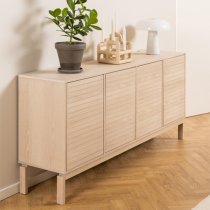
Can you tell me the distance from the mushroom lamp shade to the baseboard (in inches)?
53.8

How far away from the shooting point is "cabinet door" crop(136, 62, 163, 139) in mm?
4126

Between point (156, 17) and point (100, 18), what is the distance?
0.86 meters

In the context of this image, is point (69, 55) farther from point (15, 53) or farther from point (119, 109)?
point (119, 109)

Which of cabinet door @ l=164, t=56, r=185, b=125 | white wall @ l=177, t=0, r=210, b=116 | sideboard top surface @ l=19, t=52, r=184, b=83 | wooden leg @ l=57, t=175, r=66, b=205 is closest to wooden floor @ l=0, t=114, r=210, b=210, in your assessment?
wooden leg @ l=57, t=175, r=66, b=205

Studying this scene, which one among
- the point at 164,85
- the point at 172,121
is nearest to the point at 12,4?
the point at 164,85

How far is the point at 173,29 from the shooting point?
5.20 m

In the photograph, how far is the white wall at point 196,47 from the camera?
5.31 m

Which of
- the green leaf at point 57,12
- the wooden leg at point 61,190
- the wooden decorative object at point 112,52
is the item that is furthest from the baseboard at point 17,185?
the green leaf at point 57,12

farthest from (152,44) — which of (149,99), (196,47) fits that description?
(196,47)

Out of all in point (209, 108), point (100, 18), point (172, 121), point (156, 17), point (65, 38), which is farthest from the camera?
point (209, 108)

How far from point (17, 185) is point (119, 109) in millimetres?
885

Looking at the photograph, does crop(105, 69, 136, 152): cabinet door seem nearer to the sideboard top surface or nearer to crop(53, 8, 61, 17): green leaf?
the sideboard top surface

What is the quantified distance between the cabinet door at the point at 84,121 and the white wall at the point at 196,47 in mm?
1919

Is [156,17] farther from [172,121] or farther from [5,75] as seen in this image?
[5,75]
